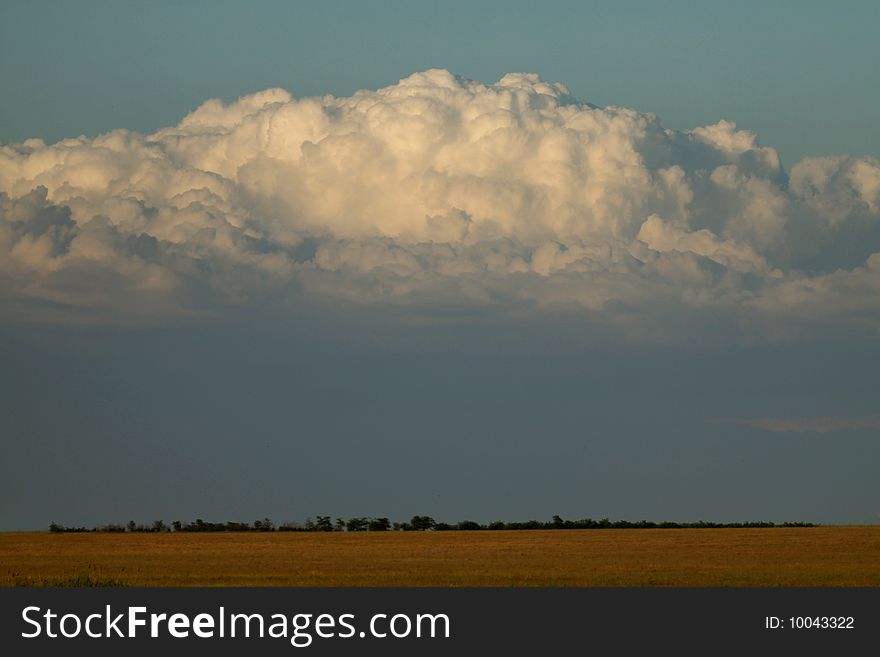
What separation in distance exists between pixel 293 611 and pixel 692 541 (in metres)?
60.9

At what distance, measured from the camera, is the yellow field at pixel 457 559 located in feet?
195

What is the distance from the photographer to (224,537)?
116m

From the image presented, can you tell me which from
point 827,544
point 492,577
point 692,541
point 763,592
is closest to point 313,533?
point 692,541

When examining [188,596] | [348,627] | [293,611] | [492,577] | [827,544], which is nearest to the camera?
[348,627]

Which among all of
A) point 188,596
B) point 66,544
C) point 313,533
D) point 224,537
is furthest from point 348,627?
point 313,533

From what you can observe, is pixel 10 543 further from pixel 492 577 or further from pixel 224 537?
pixel 492 577

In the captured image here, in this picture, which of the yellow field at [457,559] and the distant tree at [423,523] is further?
the distant tree at [423,523]

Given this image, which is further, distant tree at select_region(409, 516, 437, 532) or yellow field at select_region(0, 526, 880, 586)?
distant tree at select_region(409, 516, 437, 532)

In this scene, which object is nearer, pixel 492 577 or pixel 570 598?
pixel 570 598

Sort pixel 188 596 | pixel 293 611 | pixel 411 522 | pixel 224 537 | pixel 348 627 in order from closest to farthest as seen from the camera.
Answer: pixel 348 627 → pixel 293 611 → pixel 188 596 → pixel 224 537 → pixel 411 522

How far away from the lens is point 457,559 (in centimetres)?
7538

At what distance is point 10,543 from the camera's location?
10375 cm

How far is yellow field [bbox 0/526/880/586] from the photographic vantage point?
59469 mm

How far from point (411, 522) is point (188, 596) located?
89.6 metres
